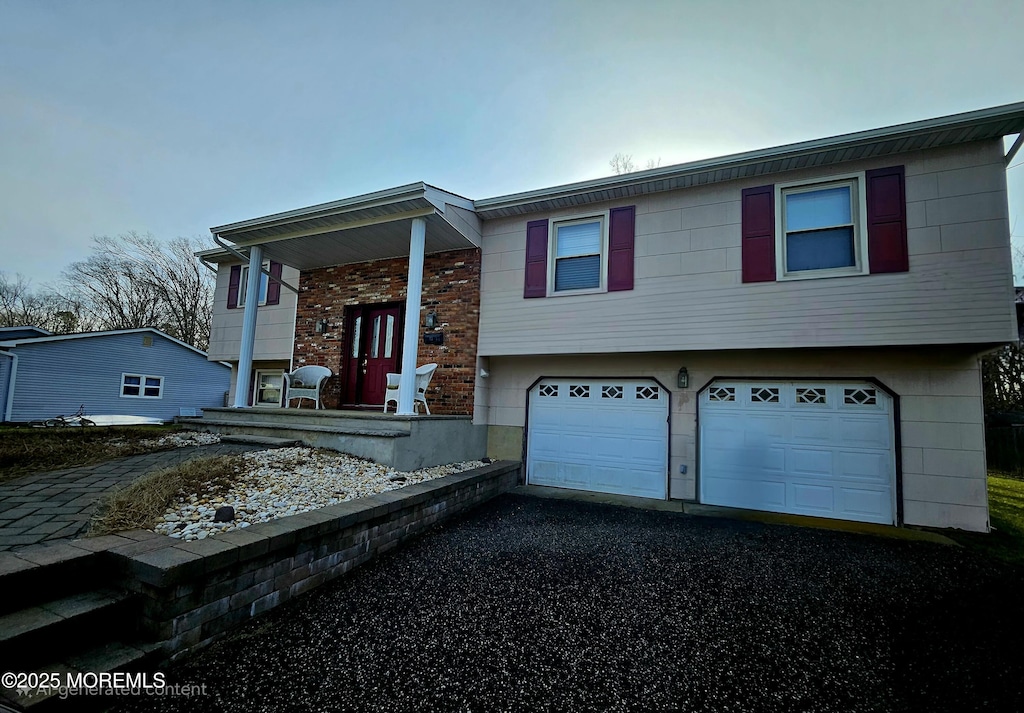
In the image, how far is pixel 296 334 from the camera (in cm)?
891

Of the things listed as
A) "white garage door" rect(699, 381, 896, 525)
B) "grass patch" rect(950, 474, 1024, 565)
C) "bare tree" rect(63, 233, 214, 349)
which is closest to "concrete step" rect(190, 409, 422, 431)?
"white garage door" rect(699, 381, 896, 525)

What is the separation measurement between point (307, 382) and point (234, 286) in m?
4.67

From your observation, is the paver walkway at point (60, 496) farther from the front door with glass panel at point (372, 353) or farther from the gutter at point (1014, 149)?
the gutter at point (1014, 149)

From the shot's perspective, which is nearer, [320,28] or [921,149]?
[921,149]

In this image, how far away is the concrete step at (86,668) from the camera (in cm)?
173

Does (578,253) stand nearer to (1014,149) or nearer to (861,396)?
(861,396)

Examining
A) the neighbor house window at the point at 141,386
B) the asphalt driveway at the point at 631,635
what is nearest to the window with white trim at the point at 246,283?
the neighbor house window at the point at 141,386

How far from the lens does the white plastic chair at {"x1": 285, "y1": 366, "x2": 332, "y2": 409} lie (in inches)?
313

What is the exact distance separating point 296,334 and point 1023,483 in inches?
625

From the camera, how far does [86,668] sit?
6.45ft

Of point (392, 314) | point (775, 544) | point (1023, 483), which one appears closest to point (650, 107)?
point (392, 314)

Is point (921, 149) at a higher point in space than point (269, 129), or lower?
lower

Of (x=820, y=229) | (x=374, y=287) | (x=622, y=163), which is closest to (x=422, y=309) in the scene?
(x=374, y=287)

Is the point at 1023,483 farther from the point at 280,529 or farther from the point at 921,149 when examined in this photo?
the point at 280,529
